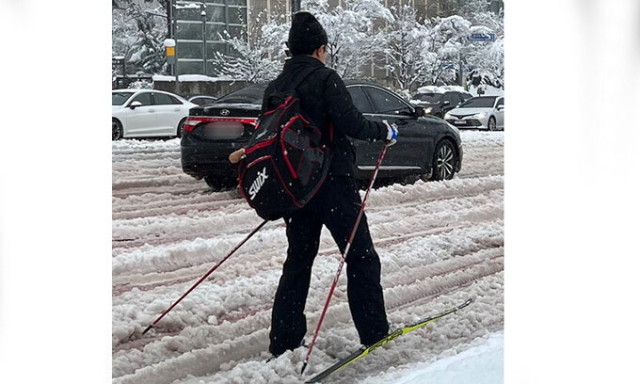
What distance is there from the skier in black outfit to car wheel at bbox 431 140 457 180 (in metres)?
1.00

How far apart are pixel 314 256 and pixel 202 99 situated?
0.93 meters

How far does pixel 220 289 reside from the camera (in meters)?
4.43

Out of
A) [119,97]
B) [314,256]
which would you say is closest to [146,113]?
[119,97]

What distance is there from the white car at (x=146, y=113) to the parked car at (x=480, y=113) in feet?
5.15

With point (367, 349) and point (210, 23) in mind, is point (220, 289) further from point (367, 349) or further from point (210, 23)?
point (210, 23)

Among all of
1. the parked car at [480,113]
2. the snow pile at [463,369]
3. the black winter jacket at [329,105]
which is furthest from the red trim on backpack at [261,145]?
the parked car at [480,113]

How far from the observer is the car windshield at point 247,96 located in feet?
14.2

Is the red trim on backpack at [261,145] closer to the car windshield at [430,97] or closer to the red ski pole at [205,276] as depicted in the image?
the red ski pole at [205,276]

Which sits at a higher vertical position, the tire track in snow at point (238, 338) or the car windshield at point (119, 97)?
the car windshield at point (119, 97)

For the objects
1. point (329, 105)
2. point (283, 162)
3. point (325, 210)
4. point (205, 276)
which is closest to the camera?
point (283, 162)

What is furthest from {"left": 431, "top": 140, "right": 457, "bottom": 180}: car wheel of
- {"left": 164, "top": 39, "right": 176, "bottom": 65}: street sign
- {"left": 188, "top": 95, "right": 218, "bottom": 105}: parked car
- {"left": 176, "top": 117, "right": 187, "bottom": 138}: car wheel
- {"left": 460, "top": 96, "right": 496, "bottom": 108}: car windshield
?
{"left": 164, "top": 39, "right": 176, "bottom": 65}: street sign

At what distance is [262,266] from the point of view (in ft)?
14.5
